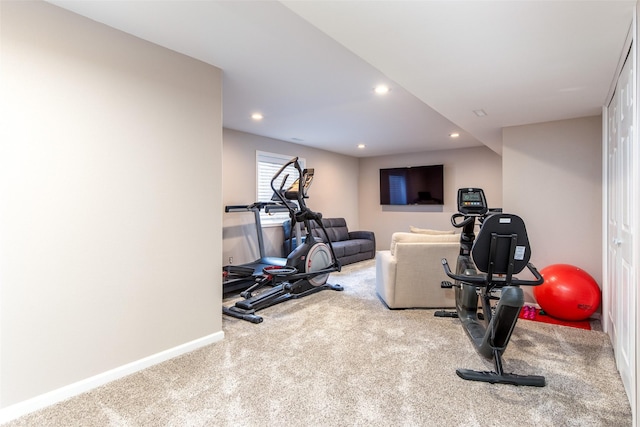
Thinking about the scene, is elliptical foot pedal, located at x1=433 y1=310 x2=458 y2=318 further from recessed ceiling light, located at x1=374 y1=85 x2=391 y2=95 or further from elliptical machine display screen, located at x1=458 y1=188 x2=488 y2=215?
recessed ceiling light, located at x1=374 y1=85 x2=391 y2=95

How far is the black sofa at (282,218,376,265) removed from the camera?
604 cm

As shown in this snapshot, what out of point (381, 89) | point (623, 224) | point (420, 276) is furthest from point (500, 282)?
point (381, 89)

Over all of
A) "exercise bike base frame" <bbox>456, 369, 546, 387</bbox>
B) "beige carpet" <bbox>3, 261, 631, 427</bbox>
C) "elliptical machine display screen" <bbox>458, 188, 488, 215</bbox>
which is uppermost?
"elliptical machine display screen" <bbox>458, 188, 488, 215</bbox>

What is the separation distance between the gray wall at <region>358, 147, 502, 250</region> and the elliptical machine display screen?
4038mm

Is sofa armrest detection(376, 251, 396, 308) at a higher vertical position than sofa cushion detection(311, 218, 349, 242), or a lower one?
lower

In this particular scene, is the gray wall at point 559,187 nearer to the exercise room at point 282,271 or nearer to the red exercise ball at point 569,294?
the exercise room at point 282,271

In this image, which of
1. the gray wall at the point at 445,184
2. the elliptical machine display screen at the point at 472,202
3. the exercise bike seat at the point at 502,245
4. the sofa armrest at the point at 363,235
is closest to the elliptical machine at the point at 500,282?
the exercise bike seat at the point at 502,245

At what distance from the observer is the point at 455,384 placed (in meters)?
2.14

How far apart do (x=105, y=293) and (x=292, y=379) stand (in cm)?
134

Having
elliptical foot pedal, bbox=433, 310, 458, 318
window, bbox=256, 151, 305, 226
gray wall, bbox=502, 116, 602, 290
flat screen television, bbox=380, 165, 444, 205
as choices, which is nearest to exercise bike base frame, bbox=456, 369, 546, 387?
elliptical foot pedal, bbox=433, 310, 458, 318

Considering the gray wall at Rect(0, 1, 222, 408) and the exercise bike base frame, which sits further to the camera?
the exercise bike base frame

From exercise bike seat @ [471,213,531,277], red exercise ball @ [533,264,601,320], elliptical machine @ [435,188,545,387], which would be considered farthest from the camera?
red exercise ball @ [533,264,601,320]

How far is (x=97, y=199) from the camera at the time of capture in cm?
213

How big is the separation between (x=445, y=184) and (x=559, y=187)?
3.56 meters
